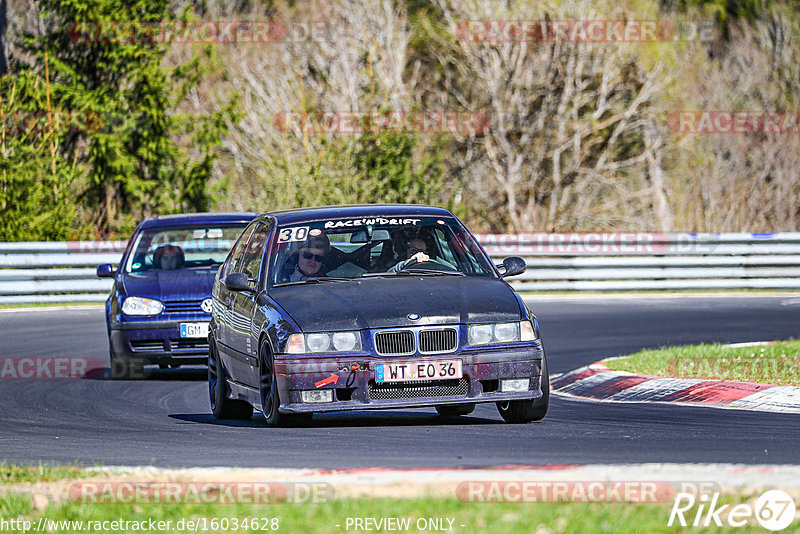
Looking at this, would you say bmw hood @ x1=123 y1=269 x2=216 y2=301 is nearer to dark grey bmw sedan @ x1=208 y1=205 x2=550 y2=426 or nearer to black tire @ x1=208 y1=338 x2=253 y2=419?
black tire @ x1=208 y1=338 x2=253 y2=419

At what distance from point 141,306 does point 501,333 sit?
18.7 ft

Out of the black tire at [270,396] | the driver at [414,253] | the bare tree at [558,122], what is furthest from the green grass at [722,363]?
the bare tree at [558,122]

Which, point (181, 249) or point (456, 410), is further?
point (181, 249)

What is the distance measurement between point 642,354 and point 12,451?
7.43m

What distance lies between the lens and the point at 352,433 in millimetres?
8797

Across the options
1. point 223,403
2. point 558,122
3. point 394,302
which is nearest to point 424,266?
point 394,302

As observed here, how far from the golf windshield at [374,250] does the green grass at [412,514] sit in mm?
3847

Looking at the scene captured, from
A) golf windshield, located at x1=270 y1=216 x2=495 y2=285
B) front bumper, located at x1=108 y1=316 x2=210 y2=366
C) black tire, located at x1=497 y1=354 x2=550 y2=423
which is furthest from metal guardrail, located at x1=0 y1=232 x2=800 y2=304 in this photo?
black tire, located at x1=497 y1=354 x2=550 y2=423

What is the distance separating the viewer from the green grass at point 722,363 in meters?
11.7

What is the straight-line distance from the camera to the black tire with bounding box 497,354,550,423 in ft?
→ 30.1

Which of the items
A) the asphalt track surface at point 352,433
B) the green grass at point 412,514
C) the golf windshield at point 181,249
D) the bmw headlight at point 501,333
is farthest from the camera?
the golf windshield at point 181,249

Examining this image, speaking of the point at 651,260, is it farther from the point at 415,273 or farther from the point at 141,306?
the point at 415,273

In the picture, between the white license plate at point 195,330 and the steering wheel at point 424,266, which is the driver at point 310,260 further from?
the white license plate at point 195,330

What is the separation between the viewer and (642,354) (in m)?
14.1
